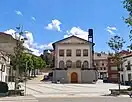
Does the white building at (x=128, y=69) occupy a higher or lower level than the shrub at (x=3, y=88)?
higher

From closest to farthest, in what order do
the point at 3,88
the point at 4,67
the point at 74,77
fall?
the point at 3,88 → the point at 4,67 → the point at 74,77

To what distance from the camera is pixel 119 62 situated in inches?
1387

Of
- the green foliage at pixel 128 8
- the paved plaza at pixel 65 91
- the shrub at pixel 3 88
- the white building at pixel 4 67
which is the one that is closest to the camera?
the green foliage at pixel 128 8

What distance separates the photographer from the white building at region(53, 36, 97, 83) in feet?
260

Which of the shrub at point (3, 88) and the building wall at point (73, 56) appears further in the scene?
the building wall at point (73, 56)

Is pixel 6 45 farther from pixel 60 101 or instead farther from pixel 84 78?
pixel 60 101

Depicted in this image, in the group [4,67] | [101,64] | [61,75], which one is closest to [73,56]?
[61,75]

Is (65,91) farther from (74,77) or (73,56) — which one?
(73,56)

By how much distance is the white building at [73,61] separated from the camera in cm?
7912

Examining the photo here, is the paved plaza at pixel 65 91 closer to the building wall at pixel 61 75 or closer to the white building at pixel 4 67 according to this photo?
the white building at pixel 4 67

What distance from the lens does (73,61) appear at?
81.6 meters

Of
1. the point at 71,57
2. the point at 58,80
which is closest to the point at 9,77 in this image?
the point at 58,80

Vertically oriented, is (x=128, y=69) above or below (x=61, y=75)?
above

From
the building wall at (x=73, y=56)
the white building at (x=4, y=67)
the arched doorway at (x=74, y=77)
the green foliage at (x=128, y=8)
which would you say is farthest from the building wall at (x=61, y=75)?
the green foliage at (x=128, y=8)
